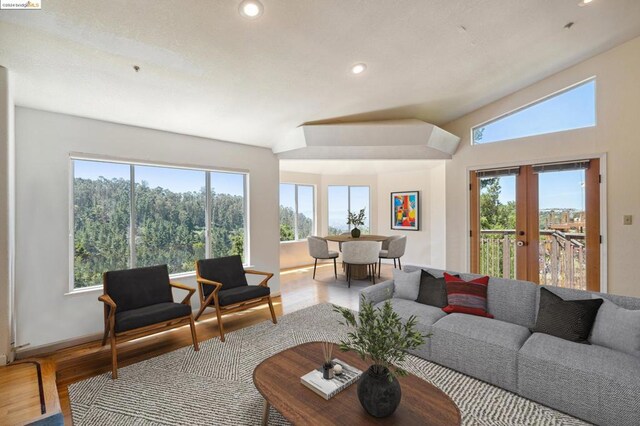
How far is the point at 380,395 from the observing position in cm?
147

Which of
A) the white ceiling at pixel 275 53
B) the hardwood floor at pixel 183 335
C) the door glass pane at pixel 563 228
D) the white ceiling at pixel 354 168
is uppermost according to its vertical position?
the white ceiling at pixel 275 53

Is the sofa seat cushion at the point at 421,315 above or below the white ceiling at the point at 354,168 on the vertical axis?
below

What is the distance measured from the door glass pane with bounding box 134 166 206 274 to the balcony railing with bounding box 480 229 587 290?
15.2ft

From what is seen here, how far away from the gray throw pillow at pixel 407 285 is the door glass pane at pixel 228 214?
8.31 feet

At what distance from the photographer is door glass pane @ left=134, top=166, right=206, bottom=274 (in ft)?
12.3

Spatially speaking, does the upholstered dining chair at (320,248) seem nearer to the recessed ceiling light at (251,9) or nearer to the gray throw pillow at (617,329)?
the gray throw pillow at (617,329)

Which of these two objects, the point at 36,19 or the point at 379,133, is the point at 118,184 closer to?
the point at 36,19

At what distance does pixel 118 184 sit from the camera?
3566 millimetres

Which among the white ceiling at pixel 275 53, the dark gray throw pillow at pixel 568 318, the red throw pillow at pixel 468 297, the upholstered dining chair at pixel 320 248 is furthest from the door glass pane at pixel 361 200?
the dark gray throw pillow at pixel 568 318

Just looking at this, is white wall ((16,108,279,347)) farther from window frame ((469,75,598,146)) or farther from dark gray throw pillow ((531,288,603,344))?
window frame ((469,75,598,146))

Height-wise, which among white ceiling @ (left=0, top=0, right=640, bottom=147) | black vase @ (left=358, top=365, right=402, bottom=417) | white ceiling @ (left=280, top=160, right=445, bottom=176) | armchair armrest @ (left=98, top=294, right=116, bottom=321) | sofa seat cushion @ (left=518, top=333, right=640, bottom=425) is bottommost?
sofa seat cushion @ (left=518, top=333, right=640, bottom=425)

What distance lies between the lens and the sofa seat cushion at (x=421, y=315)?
8.66 ft

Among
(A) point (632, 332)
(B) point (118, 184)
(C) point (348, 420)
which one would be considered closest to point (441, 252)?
(A) point (632, 332)

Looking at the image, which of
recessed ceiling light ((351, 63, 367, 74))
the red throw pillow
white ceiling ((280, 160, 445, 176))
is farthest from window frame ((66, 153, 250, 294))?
the red throw pillow
